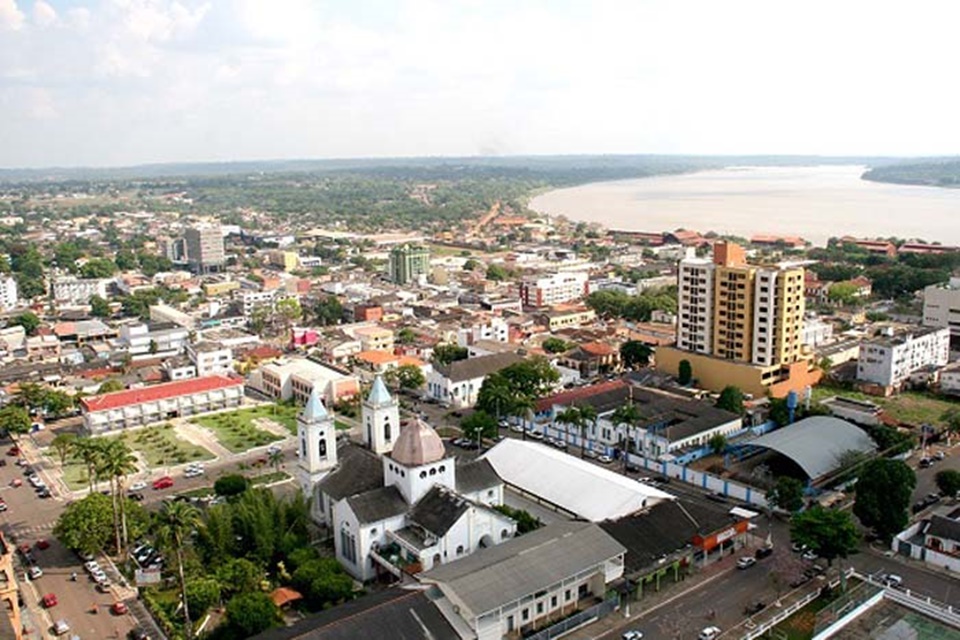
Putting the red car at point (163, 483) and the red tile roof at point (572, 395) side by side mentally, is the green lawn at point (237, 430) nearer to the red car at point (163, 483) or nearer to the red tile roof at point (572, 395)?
the red car at point (163, 483)

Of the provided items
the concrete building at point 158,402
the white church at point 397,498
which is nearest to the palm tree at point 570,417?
the white church at point 397,498

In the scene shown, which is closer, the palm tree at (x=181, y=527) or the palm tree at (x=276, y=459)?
the palm tree at (x=181, y=527)

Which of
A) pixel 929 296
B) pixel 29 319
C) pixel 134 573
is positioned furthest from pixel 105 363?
pixel 929 296

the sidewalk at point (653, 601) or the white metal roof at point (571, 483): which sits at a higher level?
the white metal roof at point (571, 483)

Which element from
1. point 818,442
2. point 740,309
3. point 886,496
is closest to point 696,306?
point 740,309

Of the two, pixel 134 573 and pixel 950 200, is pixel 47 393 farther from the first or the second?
pixel 950 200

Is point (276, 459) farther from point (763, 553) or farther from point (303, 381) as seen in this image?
point (763, 553)

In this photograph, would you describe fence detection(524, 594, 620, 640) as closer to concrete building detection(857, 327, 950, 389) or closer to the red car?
the red car

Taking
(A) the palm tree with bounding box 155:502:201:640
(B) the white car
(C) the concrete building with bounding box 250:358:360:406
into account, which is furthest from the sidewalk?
(C) the concrete building with bounding box 250:358:360:406
